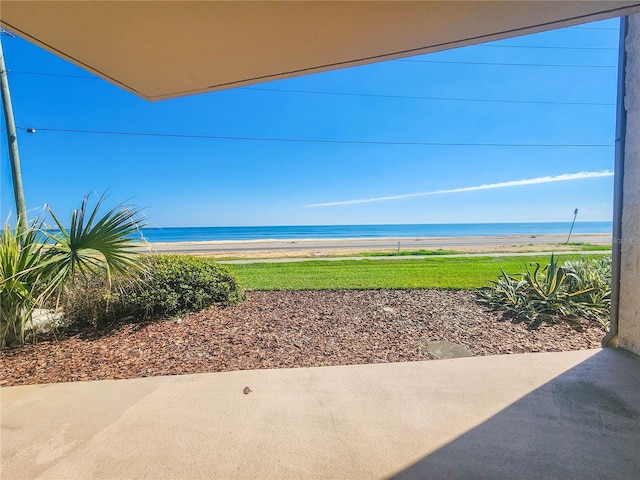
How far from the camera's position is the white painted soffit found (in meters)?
1.58

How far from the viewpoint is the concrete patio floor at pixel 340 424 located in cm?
Result: 155

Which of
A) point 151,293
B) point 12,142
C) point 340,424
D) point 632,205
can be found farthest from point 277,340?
point 12,142

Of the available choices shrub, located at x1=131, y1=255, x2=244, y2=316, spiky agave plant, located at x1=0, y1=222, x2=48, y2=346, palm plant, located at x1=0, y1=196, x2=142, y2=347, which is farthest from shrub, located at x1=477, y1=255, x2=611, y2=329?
spiky agave plant, located at x1=0, y1=222, x2=48, y2=346

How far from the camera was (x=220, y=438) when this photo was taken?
1761 mm

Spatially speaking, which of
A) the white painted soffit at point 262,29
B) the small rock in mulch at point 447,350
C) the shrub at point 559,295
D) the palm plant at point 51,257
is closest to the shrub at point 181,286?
the palm plant at point 51,257

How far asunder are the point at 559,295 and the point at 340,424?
4.07 metres

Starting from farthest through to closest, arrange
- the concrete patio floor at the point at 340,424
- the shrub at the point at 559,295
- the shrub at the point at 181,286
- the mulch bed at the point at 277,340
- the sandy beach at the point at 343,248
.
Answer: the sandy beach at the point at 343,248, the shrub at the point at 559,295, the shrub at the point at 181,286, the mulch bed at the point at 277,340, the concrete patio floor at the point at 340,424

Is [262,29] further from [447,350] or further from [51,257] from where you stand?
[447,350]

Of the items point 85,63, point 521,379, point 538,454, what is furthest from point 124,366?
point 521,379

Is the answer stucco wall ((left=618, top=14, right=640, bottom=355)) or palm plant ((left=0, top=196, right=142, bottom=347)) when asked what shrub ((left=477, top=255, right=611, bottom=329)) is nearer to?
stucco wall ((left=618, top=14, right=640, bottom=355))

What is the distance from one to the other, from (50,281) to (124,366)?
1.11 m

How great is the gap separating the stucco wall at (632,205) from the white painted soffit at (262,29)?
1327 millimetres

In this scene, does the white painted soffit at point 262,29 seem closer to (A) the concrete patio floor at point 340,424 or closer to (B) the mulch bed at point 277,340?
(A) the concrete patio floor at point 340,424

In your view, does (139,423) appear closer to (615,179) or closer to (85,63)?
(85,63)
